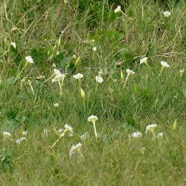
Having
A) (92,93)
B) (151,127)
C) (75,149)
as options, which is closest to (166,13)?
(92,93)

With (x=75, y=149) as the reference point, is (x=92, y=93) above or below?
below

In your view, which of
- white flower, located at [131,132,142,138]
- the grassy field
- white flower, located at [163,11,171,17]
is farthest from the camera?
white flower, located at [163,11,171,17]

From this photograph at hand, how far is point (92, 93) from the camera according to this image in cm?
435

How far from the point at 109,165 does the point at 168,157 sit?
0.99 feet

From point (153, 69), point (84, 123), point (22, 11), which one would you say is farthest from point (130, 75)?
point (22, 11)

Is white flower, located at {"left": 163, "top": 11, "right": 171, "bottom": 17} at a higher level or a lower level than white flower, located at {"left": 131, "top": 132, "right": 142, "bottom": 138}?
higher

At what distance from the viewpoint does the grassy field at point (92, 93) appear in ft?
11.4

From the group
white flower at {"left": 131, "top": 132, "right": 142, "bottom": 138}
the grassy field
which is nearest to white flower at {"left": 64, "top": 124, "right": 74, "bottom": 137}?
the grassy field

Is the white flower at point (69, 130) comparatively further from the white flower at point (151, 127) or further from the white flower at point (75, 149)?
the white flower at point (151, 127)

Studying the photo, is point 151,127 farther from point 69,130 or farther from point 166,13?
point 166,13

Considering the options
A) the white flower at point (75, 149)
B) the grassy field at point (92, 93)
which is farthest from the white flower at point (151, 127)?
the white flower at point (75, 149)

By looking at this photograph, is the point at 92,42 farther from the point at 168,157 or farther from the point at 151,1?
the point at 168,157

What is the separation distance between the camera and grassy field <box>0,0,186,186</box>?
3.48 meters

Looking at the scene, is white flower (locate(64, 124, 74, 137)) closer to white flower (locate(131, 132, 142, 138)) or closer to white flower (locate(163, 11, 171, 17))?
white flower (locate(131, 132, 142, 138))
